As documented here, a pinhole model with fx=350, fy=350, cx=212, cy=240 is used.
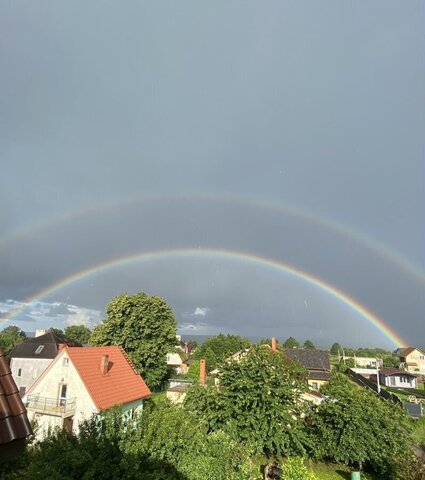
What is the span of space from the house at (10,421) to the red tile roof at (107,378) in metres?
22.8

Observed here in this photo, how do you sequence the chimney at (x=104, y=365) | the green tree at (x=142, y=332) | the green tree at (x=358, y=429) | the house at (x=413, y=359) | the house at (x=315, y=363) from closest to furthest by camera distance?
the green tree at (x=358, y=429), the chimney at (x=104, y=365), the green tree at (x=142, y=332), the house at (x=315, y=363), the house at (x=413, y=359)

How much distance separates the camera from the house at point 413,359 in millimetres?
106750

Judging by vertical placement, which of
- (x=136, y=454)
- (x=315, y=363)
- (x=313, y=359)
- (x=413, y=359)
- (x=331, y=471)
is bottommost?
(x=413, y=359)

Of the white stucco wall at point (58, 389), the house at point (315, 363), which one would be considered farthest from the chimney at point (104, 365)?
the house at point (315, 363)

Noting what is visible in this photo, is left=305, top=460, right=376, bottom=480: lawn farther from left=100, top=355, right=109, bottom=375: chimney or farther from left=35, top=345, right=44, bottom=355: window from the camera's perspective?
left=35, top=345, right=44, bottom=355: window

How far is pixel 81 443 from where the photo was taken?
948 cm

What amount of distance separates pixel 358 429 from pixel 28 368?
1741 inches

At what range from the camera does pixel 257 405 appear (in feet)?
65.7

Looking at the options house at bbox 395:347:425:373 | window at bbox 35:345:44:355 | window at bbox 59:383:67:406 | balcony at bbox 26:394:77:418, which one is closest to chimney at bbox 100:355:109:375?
balcony at bbox 26:394:77:418

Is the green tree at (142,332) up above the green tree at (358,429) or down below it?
above

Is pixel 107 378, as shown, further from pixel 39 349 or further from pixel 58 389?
pixel 39 349

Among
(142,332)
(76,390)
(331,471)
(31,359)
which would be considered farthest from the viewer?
(31,359)

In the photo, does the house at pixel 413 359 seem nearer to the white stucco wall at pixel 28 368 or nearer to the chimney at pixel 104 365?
the white stucco wall at pixel 28 368

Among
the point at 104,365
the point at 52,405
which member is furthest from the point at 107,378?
the point at 52,405
